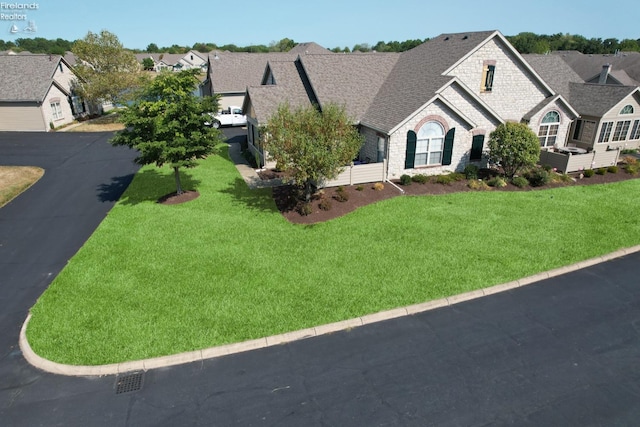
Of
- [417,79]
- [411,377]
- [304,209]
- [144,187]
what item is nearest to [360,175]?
[304,209]

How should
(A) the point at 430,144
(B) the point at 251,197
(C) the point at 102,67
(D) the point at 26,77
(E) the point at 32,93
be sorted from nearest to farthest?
(B) the point at 251,197
(A) the point at 430,144
(E) the point at 32,93
(D) the point at 26,77
(C) the point at 102,67

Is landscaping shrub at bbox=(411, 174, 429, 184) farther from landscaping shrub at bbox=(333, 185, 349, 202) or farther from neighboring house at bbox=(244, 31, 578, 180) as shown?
landscaping shrub at bbox=(333, 185, 349, 202)

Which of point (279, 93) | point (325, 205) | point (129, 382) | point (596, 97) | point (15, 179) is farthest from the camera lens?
point (596, 97)

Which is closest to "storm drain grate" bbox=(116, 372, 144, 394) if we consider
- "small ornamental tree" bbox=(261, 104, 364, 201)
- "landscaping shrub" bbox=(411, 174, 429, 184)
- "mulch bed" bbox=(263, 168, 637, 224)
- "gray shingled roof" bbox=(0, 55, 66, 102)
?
"mulch bed" bbox=(263, 168, 637, 224)

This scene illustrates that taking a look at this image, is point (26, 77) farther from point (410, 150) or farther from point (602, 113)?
point (602, 113)

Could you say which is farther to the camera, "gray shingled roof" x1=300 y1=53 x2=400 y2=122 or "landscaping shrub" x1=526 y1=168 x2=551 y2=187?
"gray shingled roof" x1=300 y1=53 x2=400 y2=122

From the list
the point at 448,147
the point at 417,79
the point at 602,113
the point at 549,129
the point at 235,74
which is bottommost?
the point at 448,147
